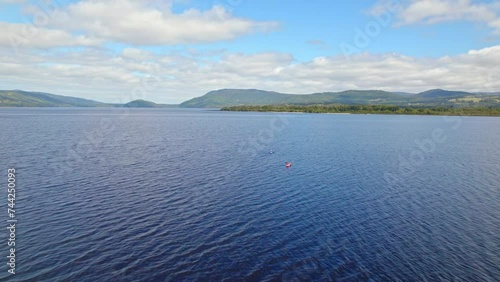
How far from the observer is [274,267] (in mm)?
28078

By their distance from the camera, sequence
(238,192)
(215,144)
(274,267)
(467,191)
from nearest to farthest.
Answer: (274,267), (238,192), (467,191), (215,144)

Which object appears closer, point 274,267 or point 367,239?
point 274,267

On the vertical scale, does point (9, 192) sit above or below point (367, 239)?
above

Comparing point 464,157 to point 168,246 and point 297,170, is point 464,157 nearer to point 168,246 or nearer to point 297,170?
point 297,170

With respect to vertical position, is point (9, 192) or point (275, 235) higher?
point (9, 192)

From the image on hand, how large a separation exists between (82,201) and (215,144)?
63712 millimetres

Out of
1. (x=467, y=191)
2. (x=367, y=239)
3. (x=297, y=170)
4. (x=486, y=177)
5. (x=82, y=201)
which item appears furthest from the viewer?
(x=297, y=170)

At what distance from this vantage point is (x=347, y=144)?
110875mm

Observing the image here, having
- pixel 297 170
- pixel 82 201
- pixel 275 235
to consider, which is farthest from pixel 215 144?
pixel 275 235

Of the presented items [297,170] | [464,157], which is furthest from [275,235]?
[464,157]

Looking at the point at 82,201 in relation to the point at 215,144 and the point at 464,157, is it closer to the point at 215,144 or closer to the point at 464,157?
the point at 215,144

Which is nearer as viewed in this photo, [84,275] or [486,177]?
[84,275]

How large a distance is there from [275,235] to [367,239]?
412 inches

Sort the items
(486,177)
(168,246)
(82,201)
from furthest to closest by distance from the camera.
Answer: (486,177)
(82,201)
(168,246)
